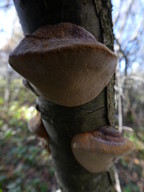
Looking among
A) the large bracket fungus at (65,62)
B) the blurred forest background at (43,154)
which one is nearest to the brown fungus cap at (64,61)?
the large bracket fungus at (65,62)

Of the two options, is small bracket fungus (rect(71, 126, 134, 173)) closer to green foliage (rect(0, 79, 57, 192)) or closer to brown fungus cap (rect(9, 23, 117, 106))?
brown fungus cap (rect(9, 23, 117, 106))

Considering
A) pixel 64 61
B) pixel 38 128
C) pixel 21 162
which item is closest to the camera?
pixel 64 61

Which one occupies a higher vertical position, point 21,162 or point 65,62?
point 65,62

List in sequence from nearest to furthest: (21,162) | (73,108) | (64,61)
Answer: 1. (64,61)
2. (73,108)
3. (21,162)

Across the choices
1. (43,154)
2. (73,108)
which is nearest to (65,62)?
(73,108)

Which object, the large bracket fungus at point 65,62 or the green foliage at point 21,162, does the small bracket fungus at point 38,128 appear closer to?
the large bracket fungus at point 65,62

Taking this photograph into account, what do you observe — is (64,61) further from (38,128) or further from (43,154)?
(43,154)

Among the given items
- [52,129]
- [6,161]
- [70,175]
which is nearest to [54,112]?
[52,129]
